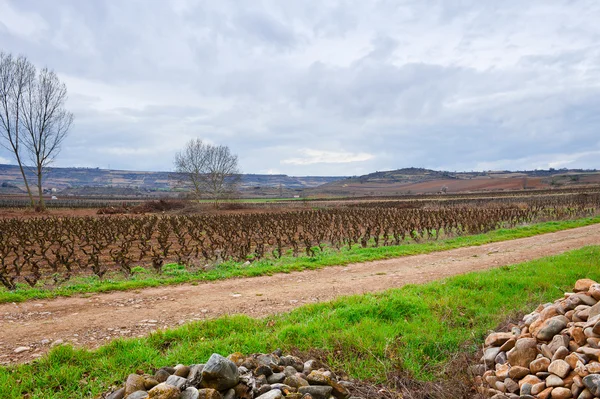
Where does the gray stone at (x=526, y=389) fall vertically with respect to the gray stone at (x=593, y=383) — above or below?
below

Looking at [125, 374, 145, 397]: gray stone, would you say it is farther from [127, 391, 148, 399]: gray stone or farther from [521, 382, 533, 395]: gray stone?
[521, 382, 533, 395]: gray stone

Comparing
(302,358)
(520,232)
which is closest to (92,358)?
(302,358)

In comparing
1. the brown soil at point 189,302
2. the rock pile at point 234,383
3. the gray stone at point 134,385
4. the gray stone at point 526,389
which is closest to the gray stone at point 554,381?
the gray stone at point 526,389

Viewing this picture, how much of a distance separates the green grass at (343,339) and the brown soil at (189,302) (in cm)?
80

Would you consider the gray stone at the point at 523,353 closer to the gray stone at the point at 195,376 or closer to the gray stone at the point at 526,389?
the gray stone at the point at 526,389

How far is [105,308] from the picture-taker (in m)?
7.10

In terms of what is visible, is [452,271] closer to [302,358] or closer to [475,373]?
[475,373]

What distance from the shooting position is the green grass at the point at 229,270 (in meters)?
8.26

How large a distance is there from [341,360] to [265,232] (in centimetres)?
1718

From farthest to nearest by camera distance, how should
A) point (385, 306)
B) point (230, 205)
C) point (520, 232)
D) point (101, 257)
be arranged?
point (230, 205), point (520, 232), point (101, 257), point (385, 306)

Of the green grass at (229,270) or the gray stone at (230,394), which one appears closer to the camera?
the gray stone at (230,394)

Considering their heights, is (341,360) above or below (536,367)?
below

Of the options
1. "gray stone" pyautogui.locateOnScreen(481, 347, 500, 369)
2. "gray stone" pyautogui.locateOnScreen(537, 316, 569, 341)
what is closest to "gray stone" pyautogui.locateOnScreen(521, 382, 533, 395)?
"gray stone" pyautogui.locateOnScreen(481, 347, 500, 369)

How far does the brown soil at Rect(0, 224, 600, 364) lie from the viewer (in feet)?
18.8
